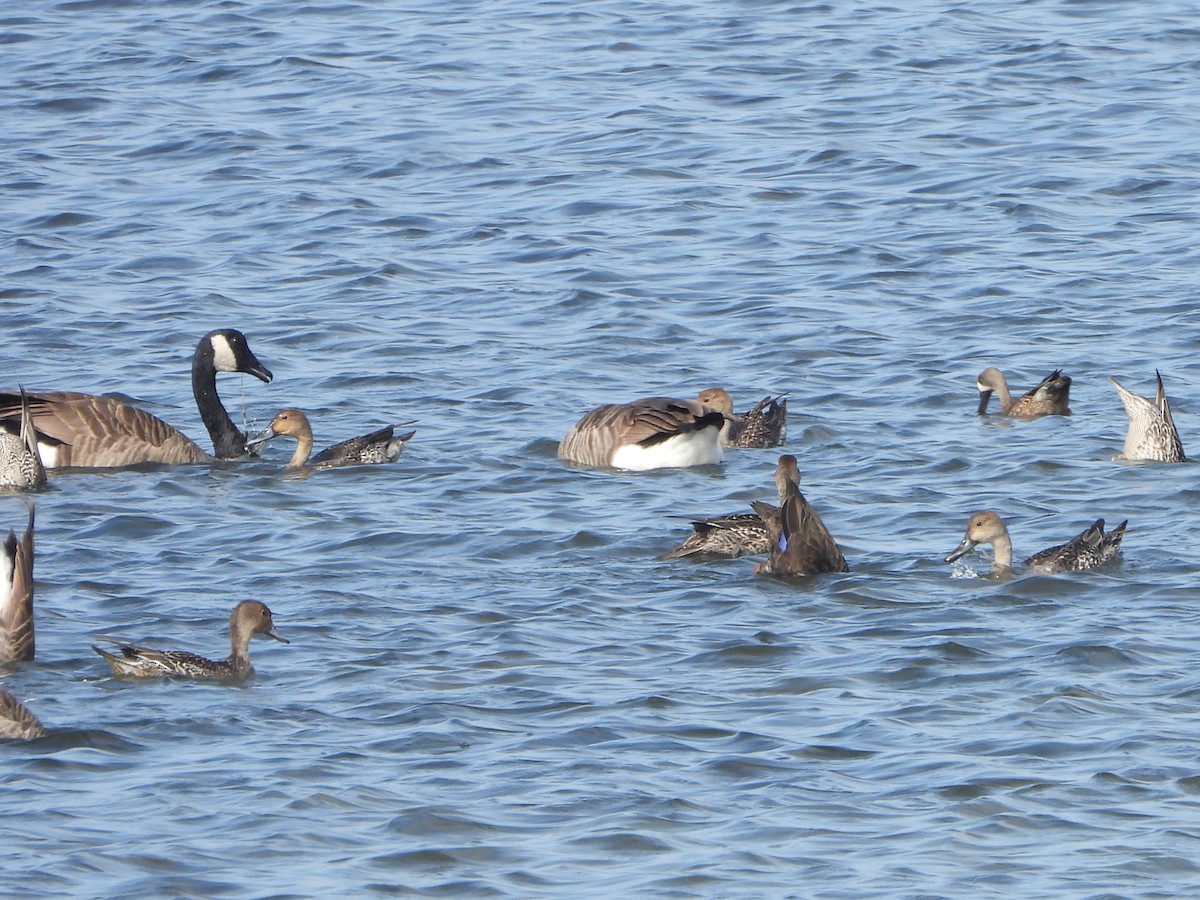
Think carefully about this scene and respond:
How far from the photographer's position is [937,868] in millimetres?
7410

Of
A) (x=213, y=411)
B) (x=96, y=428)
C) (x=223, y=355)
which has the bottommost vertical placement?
(x=213, y=411)

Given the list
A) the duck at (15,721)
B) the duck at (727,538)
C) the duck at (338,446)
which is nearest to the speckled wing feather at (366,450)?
the duck at (338,446)

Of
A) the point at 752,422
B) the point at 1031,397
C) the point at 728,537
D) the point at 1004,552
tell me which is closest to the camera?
the point at 1004,552

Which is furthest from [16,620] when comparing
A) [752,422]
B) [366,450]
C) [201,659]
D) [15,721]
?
[752,422]

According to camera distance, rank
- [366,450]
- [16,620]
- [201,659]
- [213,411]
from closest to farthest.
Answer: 1. [201,659]
2. [16,620]
3. [366,450]
4. [213,411]

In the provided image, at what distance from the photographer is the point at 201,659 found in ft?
30.1

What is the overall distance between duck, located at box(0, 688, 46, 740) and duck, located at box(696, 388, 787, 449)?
5815 mm

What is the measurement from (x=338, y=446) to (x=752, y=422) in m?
2.52

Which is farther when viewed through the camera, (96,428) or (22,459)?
(96,428)

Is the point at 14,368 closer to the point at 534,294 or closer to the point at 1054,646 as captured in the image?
the point at 534,294

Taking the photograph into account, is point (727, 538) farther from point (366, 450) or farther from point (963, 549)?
point (366, 450)

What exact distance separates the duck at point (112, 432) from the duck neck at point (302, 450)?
2.39 feet

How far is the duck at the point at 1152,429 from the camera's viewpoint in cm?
1270

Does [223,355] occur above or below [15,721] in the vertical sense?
above
